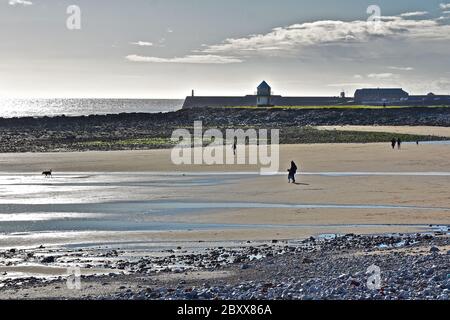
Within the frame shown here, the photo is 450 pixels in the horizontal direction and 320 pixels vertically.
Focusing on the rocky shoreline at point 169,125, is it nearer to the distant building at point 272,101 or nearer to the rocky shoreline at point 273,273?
the rocky shoreline at point 273,273

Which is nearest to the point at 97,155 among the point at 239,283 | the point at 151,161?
the point at 151,161

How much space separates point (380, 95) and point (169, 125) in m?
67.3

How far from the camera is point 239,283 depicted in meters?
12.3

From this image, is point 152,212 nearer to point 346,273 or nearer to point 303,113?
point 346,273

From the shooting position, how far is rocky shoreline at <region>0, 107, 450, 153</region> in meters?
54.0

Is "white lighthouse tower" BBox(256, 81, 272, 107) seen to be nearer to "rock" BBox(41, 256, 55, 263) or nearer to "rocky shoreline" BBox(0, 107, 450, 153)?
"rocky shoreline" BBox(0, 107, 450, 153)

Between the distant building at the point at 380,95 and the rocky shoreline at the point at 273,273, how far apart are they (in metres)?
118

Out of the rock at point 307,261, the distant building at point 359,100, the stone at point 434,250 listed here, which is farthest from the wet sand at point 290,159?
the distant building at point 359,100

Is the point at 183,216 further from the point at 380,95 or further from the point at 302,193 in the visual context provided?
the point at 380,95

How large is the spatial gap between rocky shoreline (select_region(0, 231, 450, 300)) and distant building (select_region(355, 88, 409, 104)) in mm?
118206

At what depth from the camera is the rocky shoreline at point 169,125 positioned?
5397 cm

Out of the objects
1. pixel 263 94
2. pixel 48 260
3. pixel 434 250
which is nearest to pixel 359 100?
pixel 263 94

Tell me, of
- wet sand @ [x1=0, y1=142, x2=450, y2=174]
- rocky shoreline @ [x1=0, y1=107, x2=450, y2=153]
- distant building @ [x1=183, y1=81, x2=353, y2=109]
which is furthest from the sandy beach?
distant building @ [x1=183, y1=81, x2=353, y2=109]
